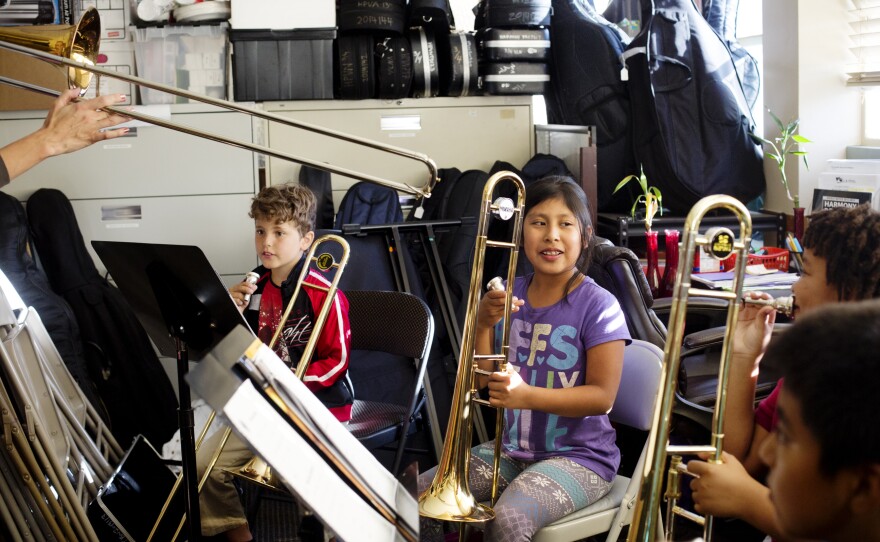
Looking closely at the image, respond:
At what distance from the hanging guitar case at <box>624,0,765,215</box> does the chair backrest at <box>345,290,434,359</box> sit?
4.84ft

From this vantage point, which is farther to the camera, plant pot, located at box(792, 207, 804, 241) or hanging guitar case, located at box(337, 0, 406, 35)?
hanging guitar case, located at box(337, 0, 406, 35)

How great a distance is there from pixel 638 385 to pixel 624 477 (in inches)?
8.0

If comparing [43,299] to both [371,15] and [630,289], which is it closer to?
[371,15]

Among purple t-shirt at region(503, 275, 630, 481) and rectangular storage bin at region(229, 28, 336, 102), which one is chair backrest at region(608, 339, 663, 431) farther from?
rectangular storage bin at region(229, 28, 336, 102)

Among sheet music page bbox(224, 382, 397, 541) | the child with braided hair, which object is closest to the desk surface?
the child with braided hair

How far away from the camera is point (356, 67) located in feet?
12.2

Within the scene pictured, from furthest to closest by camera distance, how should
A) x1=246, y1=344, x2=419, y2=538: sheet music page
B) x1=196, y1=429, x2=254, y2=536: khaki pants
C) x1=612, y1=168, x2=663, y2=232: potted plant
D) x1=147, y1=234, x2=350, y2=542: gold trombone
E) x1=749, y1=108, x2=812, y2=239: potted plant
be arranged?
x1=749, y1=108, x2=812, y2=239: potted plant
x1=612, y1=168, x2=663, y2=232: potted plant
x1=196, y1=429, x2=254, y2=536: khaki pants
x1=147, y1=234, x2=350, y2=542: gold trombone
x1=246, y1=344, x2=419, y2=538: sheet music page

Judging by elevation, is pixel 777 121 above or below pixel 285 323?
above

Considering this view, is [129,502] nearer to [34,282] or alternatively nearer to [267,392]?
[34,282]

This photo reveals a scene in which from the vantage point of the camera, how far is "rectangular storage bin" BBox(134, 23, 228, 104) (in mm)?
3654

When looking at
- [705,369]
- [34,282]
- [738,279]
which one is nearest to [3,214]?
[34,282]

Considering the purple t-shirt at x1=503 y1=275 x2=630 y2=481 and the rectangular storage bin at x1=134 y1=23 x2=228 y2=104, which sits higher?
the rectangular storage bin at x1=134 y1=23 x2=228 y2=104

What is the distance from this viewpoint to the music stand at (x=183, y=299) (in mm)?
1724

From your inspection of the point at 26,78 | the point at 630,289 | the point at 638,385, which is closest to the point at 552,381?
the point at 638,385
